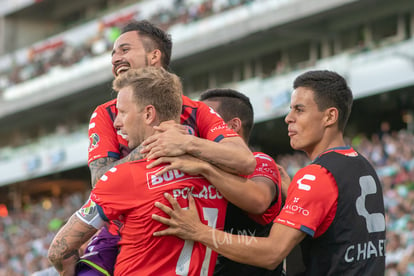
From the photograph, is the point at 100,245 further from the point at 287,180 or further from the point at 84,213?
the point at 287,180

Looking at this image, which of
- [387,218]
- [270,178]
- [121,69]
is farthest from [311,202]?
[387,218]

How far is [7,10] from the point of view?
3797cm

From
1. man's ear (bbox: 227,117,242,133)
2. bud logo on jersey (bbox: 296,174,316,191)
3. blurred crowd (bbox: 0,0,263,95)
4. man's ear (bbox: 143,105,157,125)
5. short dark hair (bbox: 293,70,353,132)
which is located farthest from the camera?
blurred crowd (bbox: 0,0,263,95)

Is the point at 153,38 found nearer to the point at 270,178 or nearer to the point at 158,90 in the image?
the point at 158,90

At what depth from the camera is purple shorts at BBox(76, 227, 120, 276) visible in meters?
3.45

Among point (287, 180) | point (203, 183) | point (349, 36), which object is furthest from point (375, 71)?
point (203, 183)

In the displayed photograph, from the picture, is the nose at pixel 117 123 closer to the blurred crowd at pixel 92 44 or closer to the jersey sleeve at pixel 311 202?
the jersey sleeve at pixel 311 202

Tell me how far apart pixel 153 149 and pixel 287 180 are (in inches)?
56.4

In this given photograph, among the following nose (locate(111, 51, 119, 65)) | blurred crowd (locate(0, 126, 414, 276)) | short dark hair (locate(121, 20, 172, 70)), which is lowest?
nose (locate(111, 51, 119, 65))

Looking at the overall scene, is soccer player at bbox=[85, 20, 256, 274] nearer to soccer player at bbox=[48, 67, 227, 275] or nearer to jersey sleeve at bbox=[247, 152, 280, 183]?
soccer player at bbox=[48, 67, 227, 275]

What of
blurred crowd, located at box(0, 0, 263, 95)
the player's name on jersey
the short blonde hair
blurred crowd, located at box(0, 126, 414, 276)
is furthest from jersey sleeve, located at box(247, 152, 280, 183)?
blurred crowd, located at box(0, 0, 263, 95)

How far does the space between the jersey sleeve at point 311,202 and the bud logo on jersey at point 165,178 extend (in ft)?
1.67

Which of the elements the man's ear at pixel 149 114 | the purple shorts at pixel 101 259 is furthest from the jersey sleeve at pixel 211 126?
the purple shorts at pixel 101 259

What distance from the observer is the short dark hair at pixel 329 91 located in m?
3.85
